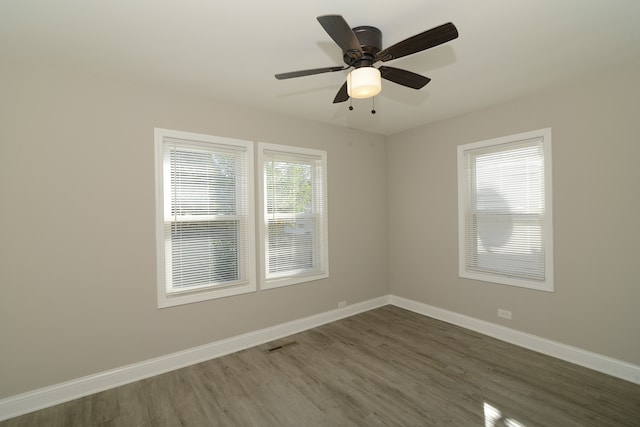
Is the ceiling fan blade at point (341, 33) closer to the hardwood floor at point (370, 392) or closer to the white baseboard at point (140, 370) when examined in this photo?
the hardwood floor at point (370, 392)

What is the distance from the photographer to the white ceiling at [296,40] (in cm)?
179

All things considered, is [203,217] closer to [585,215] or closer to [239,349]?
[239,349]

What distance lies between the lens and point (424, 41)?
157cm

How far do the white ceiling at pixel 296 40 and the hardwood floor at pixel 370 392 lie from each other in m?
2.73

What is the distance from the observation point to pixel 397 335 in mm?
3525

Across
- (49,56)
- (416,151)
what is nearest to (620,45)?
(416,151)

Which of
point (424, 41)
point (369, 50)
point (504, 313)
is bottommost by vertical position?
point (504, 313)

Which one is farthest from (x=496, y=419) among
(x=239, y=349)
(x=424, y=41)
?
(x=424, y=41)

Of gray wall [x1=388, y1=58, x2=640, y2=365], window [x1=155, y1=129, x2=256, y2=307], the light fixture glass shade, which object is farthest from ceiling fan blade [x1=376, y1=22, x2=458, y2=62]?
gray wall [x1=388, y1=58, x2=640, y2=365]

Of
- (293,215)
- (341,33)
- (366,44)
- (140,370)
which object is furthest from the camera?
(293,215)

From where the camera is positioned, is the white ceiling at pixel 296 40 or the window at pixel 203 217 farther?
the window at pixel 203 217

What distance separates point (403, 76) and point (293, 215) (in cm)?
220

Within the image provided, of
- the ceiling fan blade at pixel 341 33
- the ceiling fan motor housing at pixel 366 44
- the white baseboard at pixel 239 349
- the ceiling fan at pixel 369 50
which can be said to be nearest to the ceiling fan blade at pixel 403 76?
the ceiling fan at pixel 369 50

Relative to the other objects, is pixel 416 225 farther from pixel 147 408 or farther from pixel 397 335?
pixel 147 408
